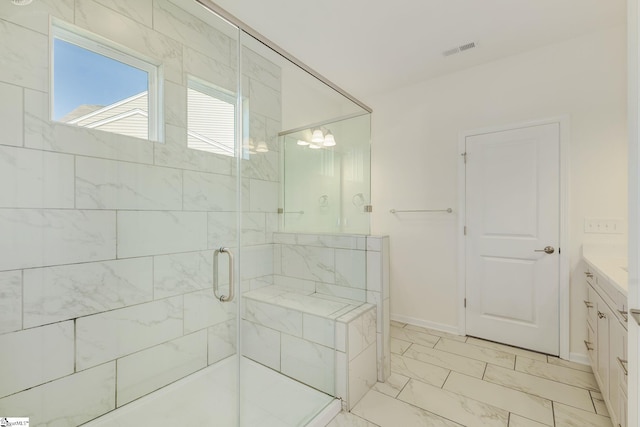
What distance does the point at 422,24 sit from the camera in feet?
6.98

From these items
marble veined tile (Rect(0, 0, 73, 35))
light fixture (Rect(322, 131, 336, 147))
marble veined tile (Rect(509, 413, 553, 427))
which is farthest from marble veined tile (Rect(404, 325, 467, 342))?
marble veined tile (Rect(0, 0, 73, 35))

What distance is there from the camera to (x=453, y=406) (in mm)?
1801

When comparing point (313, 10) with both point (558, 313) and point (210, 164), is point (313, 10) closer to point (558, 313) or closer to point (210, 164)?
point (210, 164)

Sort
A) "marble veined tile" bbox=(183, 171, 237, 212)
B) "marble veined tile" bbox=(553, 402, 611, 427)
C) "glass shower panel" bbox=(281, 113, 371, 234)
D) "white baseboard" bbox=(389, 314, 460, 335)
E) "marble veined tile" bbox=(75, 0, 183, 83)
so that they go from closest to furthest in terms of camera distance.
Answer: "marble veined tile" bbox=(75, 0, 183, 83), "marble veined tile" bbox=(553, 402, 611, 427), "marble veined tile" bbox=(183, 171, 237, 212), "glass shower panel" bbox=(281, 113, 371, 234), "white baseboard" bbox=(389, 314, 460, 335)

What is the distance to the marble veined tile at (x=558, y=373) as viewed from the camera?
2.01 meters

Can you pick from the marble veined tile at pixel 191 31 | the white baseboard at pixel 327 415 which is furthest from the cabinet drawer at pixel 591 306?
the marble veined tile at pixel 191 31

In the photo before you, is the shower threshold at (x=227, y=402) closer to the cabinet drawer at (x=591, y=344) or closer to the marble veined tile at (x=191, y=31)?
the cabinet drawer at (x=591, y=344)

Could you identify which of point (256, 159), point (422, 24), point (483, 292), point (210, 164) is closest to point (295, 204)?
point (256, 159)

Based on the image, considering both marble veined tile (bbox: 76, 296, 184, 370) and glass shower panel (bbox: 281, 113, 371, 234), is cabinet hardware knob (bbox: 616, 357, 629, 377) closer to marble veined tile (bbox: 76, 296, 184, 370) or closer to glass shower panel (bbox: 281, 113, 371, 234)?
→ glass shower panel (bbox: 281, 113, 371, 234)

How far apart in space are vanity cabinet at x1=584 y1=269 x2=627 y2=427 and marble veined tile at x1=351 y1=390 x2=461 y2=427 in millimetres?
773

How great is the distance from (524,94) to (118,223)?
330cm

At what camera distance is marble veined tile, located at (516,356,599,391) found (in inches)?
79.2

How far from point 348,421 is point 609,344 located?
4.90 ft

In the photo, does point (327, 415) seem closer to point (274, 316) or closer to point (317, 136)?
point (274, 316)
